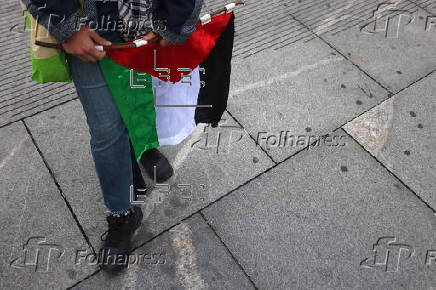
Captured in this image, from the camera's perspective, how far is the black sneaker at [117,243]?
229 cm

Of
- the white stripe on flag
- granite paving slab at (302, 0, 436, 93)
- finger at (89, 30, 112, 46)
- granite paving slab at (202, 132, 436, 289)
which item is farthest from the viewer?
granite paving slab at (302, 0, 436, 93)

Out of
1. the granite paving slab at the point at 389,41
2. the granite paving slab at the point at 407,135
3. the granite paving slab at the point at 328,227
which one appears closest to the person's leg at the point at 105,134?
the granite paving slab at the point at 328,227

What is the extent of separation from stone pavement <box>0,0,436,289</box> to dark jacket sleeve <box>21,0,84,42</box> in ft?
4.30

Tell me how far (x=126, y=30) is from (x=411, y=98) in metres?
2.65

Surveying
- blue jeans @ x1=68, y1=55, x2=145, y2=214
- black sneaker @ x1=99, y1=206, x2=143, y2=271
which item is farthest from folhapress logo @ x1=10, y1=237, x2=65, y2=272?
blue jeans @ x1=68, y1=55, x2=145, y2=214

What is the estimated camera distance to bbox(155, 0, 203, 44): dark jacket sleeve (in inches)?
67.9

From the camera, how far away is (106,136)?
74.5 inches

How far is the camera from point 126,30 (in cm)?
177

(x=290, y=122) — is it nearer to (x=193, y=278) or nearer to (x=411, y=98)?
(x=411, y=98)

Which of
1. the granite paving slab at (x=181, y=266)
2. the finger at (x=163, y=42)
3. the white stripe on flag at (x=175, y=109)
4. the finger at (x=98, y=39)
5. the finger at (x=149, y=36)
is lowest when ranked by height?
the granite paving slab at (x=181, y=266)

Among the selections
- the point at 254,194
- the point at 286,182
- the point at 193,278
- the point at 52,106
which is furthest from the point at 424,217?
the point at 52,106

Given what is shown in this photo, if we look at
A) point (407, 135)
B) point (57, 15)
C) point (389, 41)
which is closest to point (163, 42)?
point (57, 15)

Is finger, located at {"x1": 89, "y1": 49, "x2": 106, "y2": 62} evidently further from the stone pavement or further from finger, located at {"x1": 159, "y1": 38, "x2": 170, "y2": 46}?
the stone pavement

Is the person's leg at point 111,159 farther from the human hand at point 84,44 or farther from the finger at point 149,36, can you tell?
the finger at point 149,36
